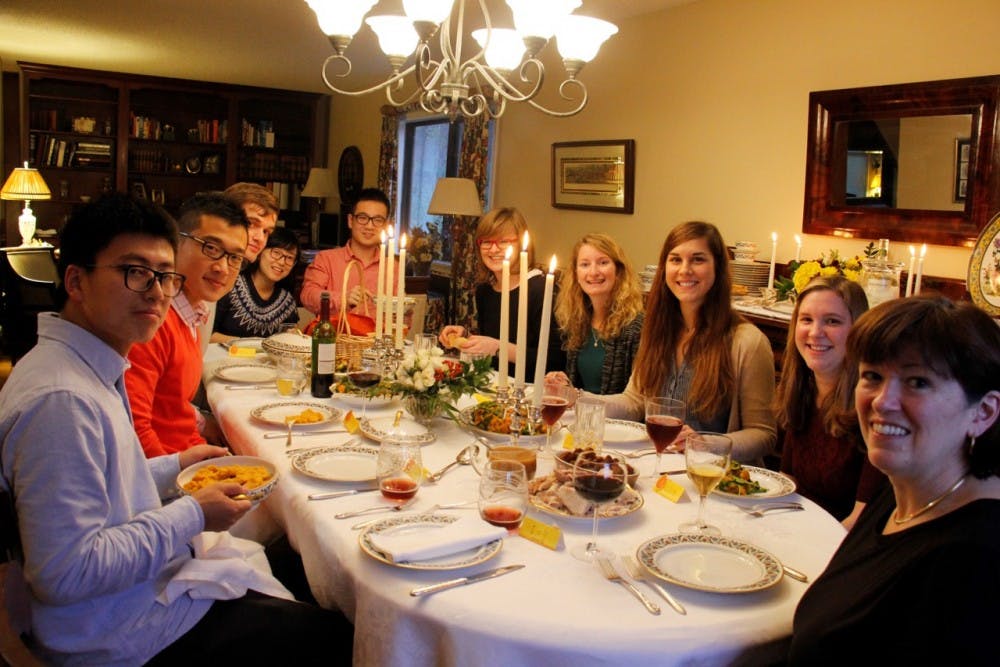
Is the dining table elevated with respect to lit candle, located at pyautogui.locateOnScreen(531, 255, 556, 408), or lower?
lower

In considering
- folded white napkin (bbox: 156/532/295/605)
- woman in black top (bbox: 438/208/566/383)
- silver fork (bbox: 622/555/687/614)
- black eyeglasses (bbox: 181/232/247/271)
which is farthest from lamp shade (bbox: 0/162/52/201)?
silver fork (bbox: 622/555/687/614)

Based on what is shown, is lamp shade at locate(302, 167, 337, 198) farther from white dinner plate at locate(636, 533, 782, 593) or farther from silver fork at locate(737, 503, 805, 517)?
white dinner plate at locate(636, 533, 782, 593)

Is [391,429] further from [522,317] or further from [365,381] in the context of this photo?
[522,317]

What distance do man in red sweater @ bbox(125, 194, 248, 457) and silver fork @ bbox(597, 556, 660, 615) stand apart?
3.98 ft

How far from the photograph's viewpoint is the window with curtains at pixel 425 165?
7.19m

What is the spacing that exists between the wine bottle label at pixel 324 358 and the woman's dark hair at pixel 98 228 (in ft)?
3.09

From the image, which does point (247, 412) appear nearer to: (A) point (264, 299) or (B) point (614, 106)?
(A) point (264, 299)

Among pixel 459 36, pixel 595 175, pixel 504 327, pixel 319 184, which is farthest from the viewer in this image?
pixel 319 184

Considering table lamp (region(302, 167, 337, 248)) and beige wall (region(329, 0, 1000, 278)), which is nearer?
beige wall (region(329, 0, 1000, 278))

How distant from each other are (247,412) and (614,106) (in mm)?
3569

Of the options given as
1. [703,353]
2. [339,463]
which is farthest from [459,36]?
[339,463]

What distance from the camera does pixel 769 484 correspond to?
177 centimetres

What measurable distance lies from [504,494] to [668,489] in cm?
42

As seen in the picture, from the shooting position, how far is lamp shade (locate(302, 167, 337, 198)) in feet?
28.0
